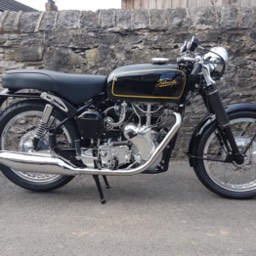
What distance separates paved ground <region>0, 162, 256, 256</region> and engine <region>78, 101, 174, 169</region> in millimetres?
403

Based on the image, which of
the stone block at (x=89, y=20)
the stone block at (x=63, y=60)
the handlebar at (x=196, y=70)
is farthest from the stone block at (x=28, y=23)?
the handlebar at (x=196, y=70)

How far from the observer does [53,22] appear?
495 cm

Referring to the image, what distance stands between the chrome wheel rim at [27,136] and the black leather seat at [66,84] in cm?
27

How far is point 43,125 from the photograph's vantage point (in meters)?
3.87

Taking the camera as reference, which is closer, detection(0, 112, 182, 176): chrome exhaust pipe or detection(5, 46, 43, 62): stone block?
detection(0, 112, 182, 176): chrome exhaust pipe

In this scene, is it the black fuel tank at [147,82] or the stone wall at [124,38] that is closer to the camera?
the black fuel tank at [147,82]

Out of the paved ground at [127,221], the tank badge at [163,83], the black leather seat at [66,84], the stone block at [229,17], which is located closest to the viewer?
the paved ground at [127,221]

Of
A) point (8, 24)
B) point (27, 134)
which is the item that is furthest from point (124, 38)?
point (27, 134)

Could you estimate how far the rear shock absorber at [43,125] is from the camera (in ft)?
12.5

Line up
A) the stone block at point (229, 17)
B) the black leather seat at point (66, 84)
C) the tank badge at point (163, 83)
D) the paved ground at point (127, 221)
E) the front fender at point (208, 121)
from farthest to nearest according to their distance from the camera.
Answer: the stone block at point (229, 17)
the front fender at point (208, 121)
the black leather seat at point (66, 84)
the tank badge at point (163, 83)
the paved ground at point (127, 221)

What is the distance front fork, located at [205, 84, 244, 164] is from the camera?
377 centimetres

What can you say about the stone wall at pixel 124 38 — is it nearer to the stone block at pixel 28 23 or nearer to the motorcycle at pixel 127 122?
the stone block at pixel 28 23

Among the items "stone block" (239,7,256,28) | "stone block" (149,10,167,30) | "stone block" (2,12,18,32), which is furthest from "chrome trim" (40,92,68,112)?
"stone block" (239,7,256,28)

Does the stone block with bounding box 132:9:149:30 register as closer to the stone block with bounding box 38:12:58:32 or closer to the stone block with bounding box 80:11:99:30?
the stone block with bounding box 80:11:99:30
